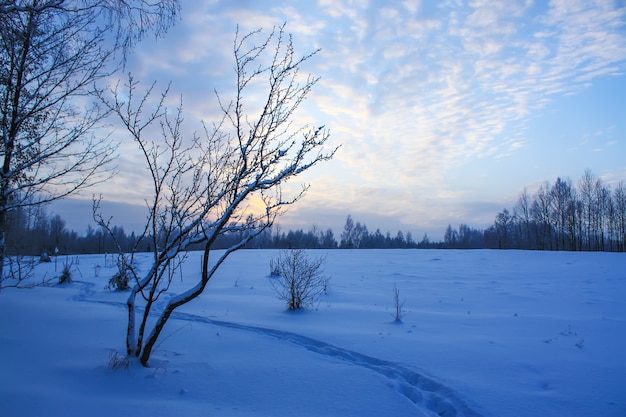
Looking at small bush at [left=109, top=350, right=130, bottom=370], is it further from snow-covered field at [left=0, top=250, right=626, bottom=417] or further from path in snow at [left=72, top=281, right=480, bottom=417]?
path in snow at [left=72, top=281, right=480, bottom=417]

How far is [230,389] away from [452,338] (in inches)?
159

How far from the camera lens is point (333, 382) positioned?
4.50 m

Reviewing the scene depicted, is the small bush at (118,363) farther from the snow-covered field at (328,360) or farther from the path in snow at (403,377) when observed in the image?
the path in snow at (403,377)

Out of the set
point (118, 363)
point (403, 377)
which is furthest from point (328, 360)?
point (118, 363)

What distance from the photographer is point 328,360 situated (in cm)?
526

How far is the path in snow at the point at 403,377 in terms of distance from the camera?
13.0 feet

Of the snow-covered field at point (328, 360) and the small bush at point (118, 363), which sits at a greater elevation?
the small bush at point (118, 363)

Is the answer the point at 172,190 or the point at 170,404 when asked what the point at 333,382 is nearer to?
the point at 170,404

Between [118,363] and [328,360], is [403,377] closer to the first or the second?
[328,360]

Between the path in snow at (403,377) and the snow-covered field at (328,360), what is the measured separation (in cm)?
2

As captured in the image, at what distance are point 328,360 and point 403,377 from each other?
3.53 ft

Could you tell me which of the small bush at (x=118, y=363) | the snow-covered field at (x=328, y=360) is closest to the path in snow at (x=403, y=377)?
the snow-covered field at (x=328, y=360)

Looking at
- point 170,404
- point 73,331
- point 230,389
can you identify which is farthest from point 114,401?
point 73,331

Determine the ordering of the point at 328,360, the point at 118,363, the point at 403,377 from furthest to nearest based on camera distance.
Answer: the point at 328,360 < the point at 403,377 < the point at 118,363
